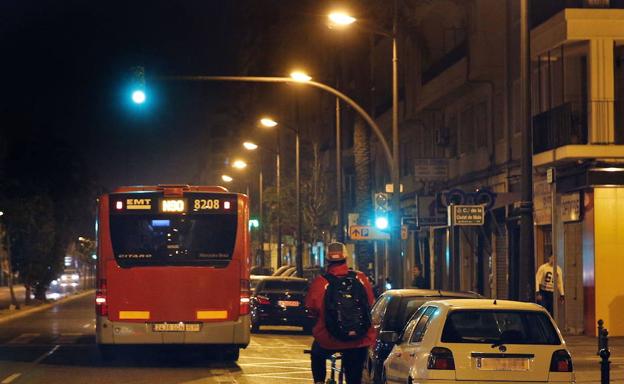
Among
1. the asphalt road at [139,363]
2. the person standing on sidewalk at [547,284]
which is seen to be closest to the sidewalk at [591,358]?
the person standing on sidewalk at [547,284]

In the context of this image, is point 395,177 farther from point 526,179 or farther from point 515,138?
point 526,179

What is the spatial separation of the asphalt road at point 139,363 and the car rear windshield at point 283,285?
1192mm

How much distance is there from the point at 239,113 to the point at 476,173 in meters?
36.1

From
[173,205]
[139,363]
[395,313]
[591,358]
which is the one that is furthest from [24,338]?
[395,313]

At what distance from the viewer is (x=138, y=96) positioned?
27.5 metres

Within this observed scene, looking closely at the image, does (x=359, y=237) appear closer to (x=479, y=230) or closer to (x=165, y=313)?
(x=479, y=230)

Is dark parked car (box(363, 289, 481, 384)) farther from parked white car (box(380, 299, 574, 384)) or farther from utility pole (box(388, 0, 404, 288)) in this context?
utility pole (box(388, 0, 404, 288))

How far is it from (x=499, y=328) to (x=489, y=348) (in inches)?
25.7

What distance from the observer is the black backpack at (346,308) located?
12.3 m

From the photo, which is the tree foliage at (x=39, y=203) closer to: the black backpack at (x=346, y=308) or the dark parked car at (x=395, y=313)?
the dark parked car at (x=395, y=313)

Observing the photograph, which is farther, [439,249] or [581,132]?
[439,249]

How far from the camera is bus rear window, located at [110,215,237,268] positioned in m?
21.8

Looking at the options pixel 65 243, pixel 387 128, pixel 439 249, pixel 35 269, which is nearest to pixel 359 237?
pixel 439 249

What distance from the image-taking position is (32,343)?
28.3m
